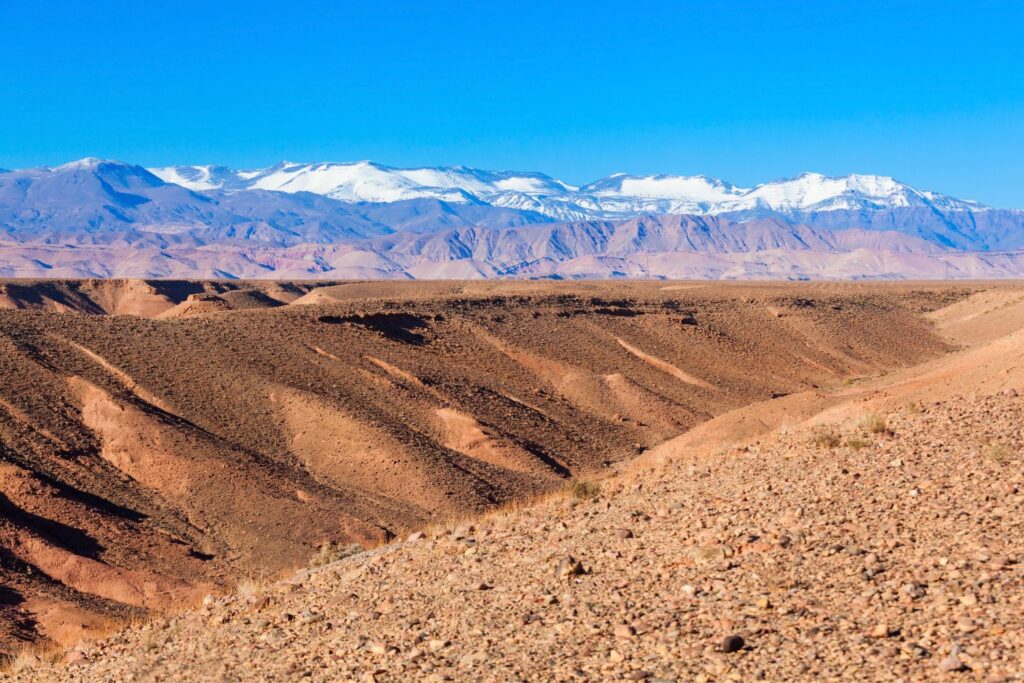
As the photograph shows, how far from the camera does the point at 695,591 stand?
1041 centimetres

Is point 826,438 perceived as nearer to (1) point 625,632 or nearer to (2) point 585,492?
(2) point 585,492

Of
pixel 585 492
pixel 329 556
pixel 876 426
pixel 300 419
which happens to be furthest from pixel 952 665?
pixel 300 419

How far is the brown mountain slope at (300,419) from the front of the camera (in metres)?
26.2

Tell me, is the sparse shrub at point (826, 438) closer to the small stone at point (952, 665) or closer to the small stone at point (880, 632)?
the small stone at point (880, 632)

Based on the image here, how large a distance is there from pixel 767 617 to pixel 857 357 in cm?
5417

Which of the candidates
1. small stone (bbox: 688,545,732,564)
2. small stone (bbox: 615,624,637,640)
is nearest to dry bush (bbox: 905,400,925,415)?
small stone (bbox: 688,545,732,564)

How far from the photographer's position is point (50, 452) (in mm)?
30719

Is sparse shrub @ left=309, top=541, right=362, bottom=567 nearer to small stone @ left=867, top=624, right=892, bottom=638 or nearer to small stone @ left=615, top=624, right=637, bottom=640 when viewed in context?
small stone @ left=615, top=624, right=637, bottom=640

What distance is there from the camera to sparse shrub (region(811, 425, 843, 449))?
14.9 m

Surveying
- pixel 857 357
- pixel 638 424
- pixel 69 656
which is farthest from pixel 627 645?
pixel 857 357

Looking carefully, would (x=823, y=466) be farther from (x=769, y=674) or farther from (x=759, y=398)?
(x=759, y=398)

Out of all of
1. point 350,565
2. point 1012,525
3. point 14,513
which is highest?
point 1012,525

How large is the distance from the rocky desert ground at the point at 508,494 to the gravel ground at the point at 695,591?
0.04 meters

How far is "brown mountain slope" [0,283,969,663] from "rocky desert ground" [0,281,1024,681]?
12cm
